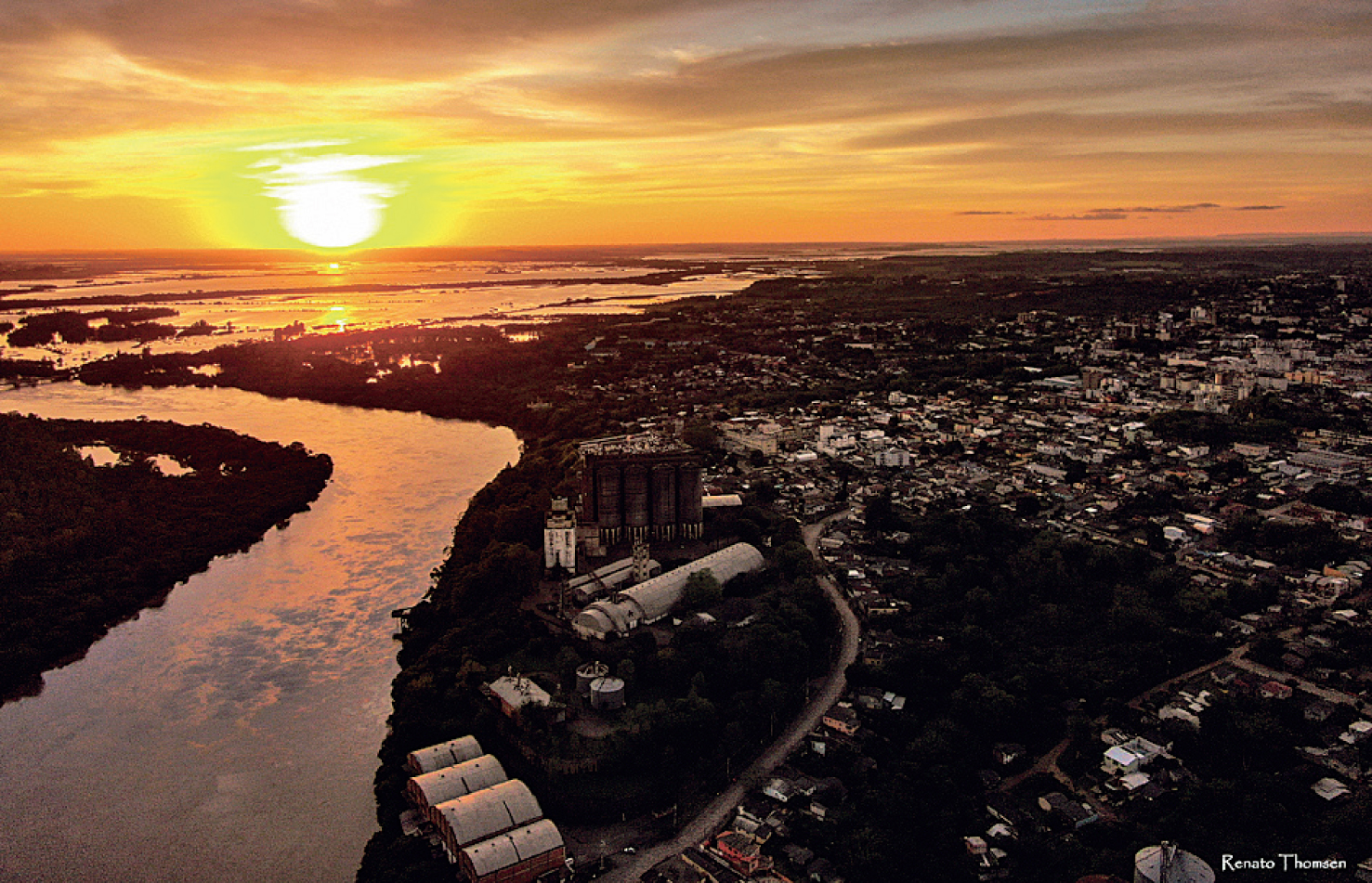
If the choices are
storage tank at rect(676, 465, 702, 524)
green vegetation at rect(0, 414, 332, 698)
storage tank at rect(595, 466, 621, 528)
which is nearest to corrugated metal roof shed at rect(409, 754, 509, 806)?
storage tank at rect(595, 466, 621, 528)

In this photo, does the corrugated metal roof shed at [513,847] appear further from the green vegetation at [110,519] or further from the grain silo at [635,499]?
the green vegetation at [110,519]

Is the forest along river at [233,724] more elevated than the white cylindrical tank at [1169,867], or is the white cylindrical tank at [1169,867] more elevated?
the white cylindrical tank at [1169,867]

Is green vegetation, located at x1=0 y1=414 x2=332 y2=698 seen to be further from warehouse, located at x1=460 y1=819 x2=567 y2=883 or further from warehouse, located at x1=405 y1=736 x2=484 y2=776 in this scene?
warehouse, located at x1=460 y1=819 x2=567 y2=883

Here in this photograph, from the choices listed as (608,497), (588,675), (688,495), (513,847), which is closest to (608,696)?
(588,675)

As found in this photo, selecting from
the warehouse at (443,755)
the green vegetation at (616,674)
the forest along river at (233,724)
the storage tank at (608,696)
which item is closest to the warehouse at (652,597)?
the green vegetation at (616,674)

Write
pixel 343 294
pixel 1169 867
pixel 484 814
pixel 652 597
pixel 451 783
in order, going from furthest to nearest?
pixel 343 294, pixel 652 597, pixel 451 783, pixel 484 814, pixel 1169 867

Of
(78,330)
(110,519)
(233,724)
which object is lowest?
(233,724)

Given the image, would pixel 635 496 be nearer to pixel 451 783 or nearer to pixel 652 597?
pixel 652 597

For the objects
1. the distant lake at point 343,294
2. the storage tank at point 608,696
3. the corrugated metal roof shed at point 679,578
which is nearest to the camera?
the storage tank at point 608,696
